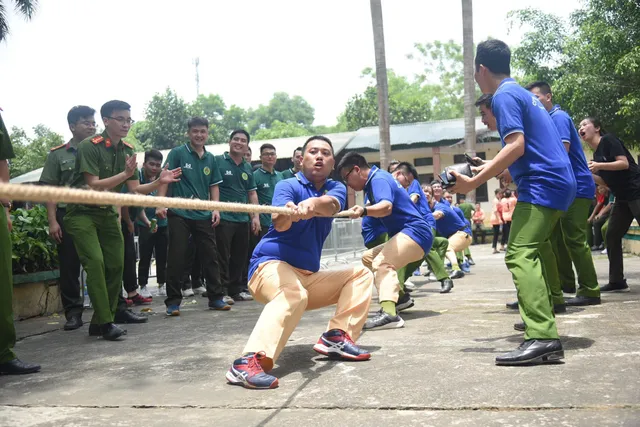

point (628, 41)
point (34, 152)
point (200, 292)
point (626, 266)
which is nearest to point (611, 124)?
point (628, 41)

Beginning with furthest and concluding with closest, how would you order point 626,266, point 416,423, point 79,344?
point 626,266
point 79,344
point 416,423

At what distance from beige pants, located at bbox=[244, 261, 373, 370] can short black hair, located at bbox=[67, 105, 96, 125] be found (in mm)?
3182

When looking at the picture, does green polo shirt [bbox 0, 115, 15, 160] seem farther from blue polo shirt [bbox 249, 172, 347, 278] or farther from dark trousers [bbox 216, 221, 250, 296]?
dark trousers [bbox 216, 221, 250, 296]

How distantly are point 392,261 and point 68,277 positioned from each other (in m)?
3.07

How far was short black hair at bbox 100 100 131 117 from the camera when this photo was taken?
575 cm

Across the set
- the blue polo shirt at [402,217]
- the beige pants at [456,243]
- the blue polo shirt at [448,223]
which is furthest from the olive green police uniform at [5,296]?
the blue polo shirt at [448,223]

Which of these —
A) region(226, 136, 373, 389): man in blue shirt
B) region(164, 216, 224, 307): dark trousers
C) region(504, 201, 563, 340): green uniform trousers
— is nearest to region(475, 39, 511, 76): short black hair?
region(504, 201, 563, 340): green uniform trousers

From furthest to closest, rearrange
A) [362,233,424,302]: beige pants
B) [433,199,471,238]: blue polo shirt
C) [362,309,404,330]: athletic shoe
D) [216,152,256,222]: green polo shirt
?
[433,199,471,238]: blue polo shirt < [216,152,256,222]: green polo shirt < [362,233,424,302]: beige pants < [362,309,404,330]: athletic shoe

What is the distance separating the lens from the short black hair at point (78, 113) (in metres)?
6.41

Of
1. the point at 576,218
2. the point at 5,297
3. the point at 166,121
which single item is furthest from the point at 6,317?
the point at 166,121

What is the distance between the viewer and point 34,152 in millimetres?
48250

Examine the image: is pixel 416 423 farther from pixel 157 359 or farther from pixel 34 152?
pixel 34 152

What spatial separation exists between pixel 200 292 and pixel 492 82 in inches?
238

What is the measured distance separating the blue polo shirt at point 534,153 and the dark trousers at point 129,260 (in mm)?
4697
